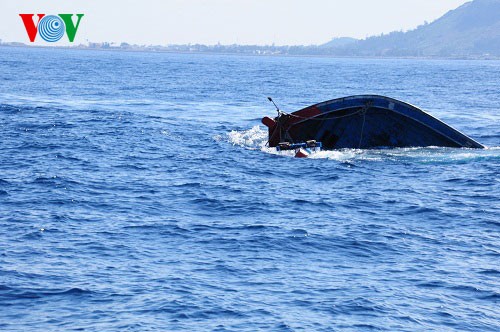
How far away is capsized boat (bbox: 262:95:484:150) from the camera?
37.6 m

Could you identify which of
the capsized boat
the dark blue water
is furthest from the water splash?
the capsized boat

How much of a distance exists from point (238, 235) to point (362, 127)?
651 inches

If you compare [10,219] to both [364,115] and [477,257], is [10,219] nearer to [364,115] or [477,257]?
[477,257]

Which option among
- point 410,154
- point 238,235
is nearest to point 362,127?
point 410,154

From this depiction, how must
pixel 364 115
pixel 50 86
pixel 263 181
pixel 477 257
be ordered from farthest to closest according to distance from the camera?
pixel 50 86, pixel 364 115, pixel 263 181, pixel 477 257

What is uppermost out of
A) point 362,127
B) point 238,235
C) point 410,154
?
point 362,127

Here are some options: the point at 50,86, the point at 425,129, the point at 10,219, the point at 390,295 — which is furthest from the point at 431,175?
the point at 50,86

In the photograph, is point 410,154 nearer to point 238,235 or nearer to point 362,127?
point 362,127

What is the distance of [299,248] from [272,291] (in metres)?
3.62

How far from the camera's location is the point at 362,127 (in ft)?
126

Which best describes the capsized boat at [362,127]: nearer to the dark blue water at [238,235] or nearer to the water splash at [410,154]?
the water splash at [410,154]

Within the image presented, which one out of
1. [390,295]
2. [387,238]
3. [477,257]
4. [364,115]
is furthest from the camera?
[364,115]

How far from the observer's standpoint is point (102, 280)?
760 inches

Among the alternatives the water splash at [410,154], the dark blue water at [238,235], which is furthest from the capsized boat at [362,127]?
the dark blue water at [238,235]
